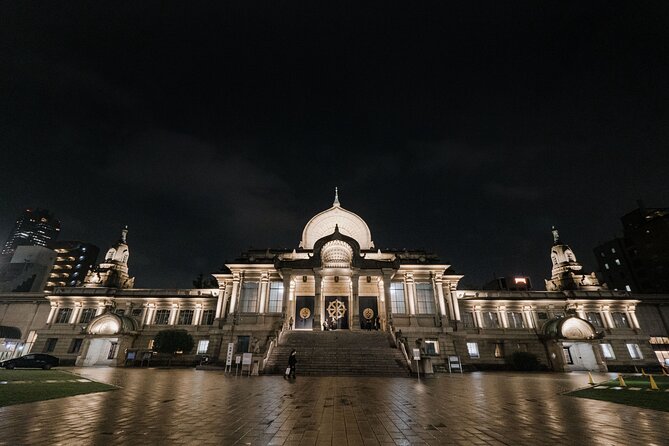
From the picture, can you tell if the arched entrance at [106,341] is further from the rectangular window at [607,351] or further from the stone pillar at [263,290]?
the rectangular window at [607,351]

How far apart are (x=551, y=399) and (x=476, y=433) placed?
7.23m

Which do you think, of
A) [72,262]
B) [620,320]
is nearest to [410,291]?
[620,320]

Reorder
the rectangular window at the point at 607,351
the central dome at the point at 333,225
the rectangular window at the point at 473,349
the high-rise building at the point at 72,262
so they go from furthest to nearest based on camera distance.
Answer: the high-rise building at the point at 72,262 → the central dome at the point at 333,225 → the rectangular window at the point at 473,349 → the rectangular window at the point at 607,351

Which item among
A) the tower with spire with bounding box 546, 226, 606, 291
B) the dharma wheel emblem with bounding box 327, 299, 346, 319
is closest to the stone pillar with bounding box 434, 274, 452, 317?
the dharma wheel emblem with bounding box 327, 299, 346, 319

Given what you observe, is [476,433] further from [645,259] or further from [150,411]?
[645,259]

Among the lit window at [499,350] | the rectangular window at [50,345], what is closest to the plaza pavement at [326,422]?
the lit window at [499,350]

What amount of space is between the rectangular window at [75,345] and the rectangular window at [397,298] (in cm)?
3939

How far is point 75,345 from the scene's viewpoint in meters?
37.8

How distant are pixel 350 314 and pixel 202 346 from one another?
19.8 m

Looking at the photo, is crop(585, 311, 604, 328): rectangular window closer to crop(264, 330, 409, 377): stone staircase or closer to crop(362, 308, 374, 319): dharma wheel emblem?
crop(362, 308, 374, 319): dharma wheel emblem

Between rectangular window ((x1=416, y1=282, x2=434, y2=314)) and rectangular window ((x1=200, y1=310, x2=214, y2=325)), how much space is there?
88.5 feet

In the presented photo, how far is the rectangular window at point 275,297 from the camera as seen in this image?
1406 inches

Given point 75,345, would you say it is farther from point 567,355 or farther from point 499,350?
point 567,355

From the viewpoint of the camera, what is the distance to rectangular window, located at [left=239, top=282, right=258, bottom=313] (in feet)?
118
